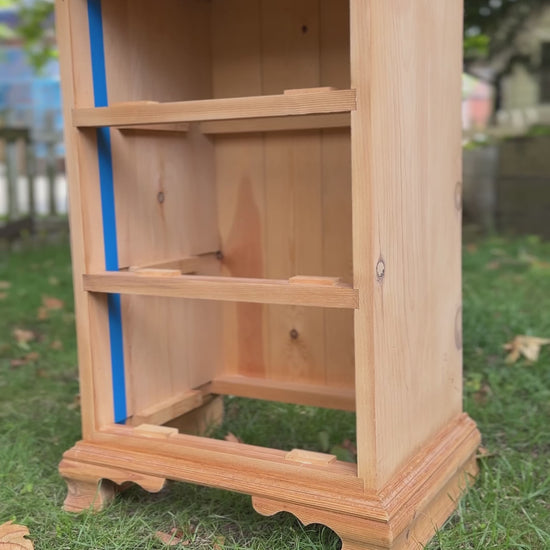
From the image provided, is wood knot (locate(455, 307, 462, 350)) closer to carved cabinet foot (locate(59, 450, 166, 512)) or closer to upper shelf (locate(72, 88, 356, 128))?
upper shelf (locate(72, 88, 356, 128))

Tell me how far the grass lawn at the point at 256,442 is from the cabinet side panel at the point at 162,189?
11.4 inches

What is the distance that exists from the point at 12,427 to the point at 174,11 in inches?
50.3

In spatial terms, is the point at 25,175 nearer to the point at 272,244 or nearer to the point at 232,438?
the point at 272,244

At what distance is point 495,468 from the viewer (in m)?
2.04

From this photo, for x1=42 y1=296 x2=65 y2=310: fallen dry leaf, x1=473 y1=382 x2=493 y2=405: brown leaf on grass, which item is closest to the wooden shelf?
x1=473 y1=382 x2=493 y2=405: brown leaf on grass

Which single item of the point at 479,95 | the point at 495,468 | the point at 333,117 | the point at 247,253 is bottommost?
the point at 495,468

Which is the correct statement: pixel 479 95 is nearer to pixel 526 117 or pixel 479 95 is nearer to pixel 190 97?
pixel 526 117

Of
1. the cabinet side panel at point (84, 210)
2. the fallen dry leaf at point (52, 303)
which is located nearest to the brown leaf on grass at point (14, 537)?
the cabinet side panel at point (84, 210)

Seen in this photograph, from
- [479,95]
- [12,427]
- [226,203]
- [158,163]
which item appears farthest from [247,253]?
[479,95]

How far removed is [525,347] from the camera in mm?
2801

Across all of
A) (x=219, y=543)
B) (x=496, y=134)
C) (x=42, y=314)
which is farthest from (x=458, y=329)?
(x=496, y=134)

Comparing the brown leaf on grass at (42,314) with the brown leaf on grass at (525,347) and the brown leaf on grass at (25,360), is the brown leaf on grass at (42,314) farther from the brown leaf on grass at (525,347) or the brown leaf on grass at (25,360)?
the brown leaf on grass at (525,347)

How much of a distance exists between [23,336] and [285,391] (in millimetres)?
1547

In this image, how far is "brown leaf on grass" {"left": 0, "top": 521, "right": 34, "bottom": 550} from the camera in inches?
65.2
